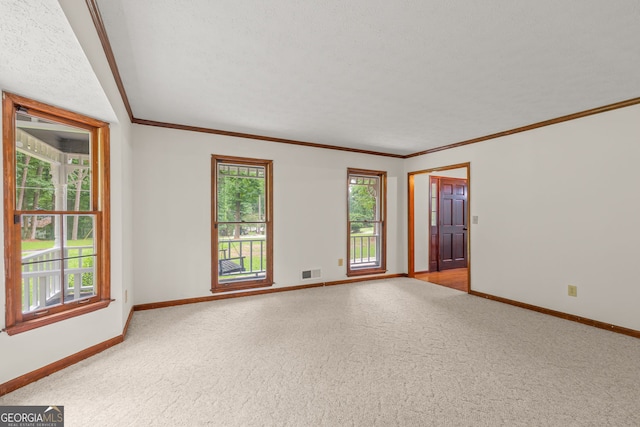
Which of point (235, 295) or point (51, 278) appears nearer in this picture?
point (51, 278)

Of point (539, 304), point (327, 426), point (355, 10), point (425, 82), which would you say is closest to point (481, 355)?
point (327, 426)

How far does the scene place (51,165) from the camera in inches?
93.1

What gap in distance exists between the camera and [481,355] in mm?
2545

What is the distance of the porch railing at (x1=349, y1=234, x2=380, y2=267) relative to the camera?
5.66 m

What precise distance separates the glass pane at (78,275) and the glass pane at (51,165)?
0.40m

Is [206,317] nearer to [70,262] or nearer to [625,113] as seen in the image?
[70,262]

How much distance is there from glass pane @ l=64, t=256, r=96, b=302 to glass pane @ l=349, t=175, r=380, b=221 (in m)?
3.74

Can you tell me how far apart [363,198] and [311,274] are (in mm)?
1705

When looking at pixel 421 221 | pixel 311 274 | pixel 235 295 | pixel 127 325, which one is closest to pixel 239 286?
pixel 235 295

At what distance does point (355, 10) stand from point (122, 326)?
3186 mm

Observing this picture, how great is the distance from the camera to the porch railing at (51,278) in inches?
86.4

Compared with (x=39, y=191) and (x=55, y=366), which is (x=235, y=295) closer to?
(x=55, y=366)

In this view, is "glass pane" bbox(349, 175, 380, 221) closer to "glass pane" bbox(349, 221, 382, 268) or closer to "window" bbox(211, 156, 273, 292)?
"glass pane" bbox(349, 221, 382, 268)

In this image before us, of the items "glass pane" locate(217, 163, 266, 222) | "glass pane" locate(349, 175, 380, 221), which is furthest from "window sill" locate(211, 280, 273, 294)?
"glass pane" locate(349, 175, 380, 221)
